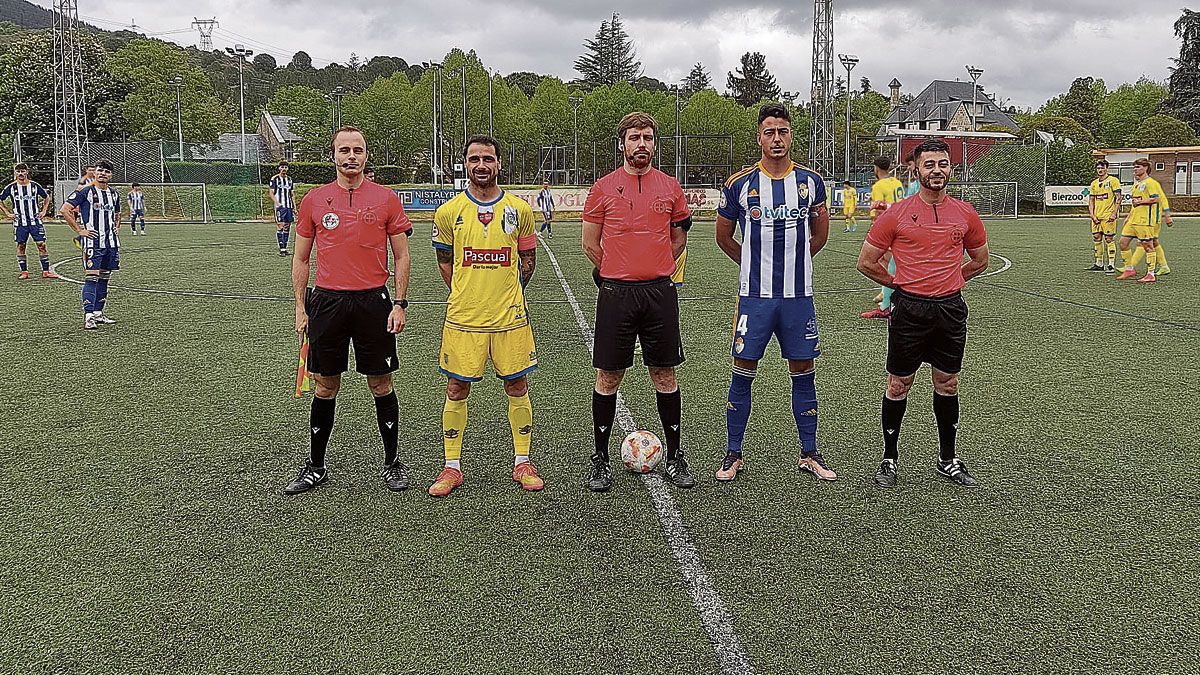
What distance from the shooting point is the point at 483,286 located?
5.14 metres

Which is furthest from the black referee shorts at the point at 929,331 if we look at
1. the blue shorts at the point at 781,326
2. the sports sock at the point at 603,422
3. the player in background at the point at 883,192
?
the player in background at the point at 883,192

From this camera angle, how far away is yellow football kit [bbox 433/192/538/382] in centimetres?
513

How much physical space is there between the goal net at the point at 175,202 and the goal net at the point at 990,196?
34.6 m

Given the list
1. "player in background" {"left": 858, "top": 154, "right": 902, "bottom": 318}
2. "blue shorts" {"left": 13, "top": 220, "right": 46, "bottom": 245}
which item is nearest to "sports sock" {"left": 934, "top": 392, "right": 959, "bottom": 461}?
"player in background" {"left": 858, "top": 154, "right": 902, "bottom": 318}

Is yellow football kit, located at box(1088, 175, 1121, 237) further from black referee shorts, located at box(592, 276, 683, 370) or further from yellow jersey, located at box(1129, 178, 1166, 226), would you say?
black referee shorts, located at box(592, 276, 683, 370)

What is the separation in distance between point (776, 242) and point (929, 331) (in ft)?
3.34

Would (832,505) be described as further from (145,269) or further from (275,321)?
(145,269)

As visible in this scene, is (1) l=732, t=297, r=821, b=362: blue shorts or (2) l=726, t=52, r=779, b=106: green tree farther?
(2) l=726, t=52, r=779, b=106: green tree

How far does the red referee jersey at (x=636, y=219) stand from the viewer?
5168 mm

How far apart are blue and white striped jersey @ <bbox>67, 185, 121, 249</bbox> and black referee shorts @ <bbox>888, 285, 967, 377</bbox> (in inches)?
373

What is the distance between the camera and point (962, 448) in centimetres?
609

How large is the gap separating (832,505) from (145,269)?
17.2 meters

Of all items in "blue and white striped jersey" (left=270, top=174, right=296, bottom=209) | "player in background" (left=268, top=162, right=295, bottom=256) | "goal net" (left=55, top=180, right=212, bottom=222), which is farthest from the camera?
"goal net" (left=55, top=180, right=212, bottom=222)

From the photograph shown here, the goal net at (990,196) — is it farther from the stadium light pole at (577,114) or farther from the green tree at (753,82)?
the green tree at (753,82)
